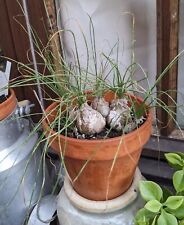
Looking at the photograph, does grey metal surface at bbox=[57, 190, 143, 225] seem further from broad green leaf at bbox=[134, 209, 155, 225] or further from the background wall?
the background wall

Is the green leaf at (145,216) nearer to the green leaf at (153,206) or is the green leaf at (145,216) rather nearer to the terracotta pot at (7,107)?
the green leaf at (153,206)

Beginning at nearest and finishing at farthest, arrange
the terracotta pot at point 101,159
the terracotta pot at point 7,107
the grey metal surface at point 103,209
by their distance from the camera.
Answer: the terracotta pot at point 101,159
the grey metal surface at point 103,209
the terracotta pot at point 7,107

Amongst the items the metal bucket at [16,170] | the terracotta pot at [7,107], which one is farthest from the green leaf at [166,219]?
the terracotta pot at [7,107]

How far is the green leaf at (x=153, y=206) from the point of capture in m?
0.76

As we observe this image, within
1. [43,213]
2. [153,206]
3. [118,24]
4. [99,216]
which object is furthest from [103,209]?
[118,24]

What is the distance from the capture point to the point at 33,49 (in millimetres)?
1161

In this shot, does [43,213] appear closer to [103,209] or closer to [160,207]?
[103,209]

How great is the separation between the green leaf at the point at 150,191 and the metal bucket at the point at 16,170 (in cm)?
31

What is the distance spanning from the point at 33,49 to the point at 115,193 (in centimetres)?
55

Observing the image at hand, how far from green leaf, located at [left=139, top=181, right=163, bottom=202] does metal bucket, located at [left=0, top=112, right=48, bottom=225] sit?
311 millimetres

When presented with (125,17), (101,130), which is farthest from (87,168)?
(125,17)

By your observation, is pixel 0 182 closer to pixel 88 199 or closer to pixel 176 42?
pixel 88 199

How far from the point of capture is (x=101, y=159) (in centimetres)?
75

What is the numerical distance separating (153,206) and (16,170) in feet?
1.37
